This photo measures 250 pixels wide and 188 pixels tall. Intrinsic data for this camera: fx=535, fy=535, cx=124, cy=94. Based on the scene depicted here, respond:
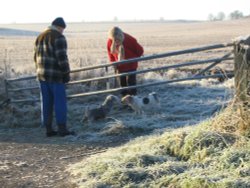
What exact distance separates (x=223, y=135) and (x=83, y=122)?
3.78m

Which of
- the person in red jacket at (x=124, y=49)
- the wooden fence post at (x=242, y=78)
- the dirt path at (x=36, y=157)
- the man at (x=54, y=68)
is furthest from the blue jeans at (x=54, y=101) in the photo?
the wooden fence post at (x=242, y=78)

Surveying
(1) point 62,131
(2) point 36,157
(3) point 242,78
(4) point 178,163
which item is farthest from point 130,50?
(4) point 178,163

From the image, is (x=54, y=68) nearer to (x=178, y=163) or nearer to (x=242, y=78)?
(x=242, y=78)

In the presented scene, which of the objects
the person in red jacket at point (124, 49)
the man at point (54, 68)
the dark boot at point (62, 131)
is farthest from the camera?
the person in red jacket at point (124, 49)

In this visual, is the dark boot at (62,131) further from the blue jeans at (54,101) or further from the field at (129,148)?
→ the field at (129,148)

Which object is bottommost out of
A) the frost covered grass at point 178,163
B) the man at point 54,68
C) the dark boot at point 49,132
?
the dark boot at point 49,132

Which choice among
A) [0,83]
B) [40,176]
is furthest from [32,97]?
[40,176]

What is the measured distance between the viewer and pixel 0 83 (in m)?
11.7

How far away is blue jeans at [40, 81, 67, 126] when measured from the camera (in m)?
8.61

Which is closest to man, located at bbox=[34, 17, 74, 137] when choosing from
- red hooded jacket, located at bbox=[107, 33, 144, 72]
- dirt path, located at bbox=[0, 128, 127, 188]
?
dirt path, located at bbox=[0, 128, 127, 188]

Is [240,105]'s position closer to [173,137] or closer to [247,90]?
[247,90]

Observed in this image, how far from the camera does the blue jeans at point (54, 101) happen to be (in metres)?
8.61

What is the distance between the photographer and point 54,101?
28.5 ft

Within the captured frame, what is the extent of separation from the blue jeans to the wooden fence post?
10.2ft
